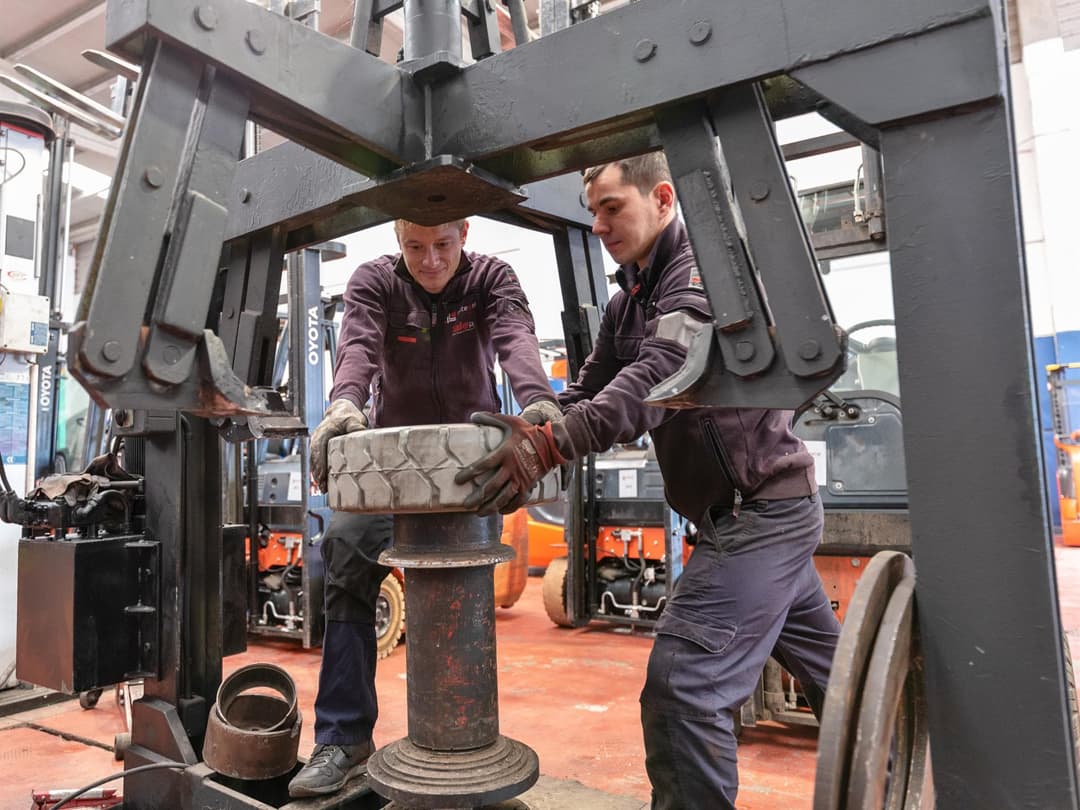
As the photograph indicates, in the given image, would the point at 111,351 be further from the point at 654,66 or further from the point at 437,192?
the point at 654,66

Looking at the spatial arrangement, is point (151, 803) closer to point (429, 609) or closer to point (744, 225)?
point (429, 609)

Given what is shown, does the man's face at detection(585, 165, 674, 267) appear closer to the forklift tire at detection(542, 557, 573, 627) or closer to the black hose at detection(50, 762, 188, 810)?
the black hose at detection(50, 762, 188, 810)

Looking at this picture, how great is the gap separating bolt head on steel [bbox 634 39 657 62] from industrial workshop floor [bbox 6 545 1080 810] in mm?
1683

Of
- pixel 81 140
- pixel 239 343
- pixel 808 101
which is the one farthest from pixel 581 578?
pixel 81 140

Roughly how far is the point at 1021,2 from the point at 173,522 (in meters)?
11.7

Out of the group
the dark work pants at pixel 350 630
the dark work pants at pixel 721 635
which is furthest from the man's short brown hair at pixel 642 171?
the dark work pants at pixel 350 630

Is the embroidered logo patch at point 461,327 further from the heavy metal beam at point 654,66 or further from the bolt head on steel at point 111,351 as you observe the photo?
the bolt head on steel at point 111,351

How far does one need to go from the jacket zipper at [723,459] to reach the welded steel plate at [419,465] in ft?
1.61

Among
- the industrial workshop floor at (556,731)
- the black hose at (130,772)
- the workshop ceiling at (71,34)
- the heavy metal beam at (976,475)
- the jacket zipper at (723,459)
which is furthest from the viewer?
the workshop ceiling at (71,34)

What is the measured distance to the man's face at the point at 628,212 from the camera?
1.82m

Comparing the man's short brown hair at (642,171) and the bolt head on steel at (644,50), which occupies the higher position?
the man's short brown hair at (642,171)

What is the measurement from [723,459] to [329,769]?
48.4 inches

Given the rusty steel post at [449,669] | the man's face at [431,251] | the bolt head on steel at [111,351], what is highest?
the man's face at [431,251]

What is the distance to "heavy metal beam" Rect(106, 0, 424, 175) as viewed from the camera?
109 centimetres
